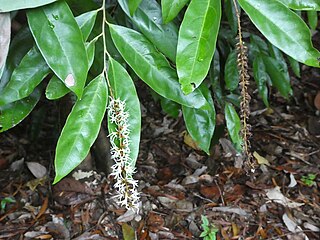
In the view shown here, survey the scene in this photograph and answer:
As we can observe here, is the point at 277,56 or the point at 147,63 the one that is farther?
the point at 277,56

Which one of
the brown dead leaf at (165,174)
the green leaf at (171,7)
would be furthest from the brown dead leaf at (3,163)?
the green leaf at (171,7)

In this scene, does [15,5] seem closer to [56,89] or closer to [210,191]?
[56,89]

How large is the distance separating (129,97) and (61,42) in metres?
0.16

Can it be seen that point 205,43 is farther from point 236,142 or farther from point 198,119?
point 236,142

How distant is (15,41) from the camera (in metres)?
1.06

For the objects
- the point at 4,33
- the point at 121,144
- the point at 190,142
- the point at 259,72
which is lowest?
the point at 190,142

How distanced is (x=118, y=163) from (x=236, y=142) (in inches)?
18.2

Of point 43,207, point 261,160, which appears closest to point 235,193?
point 261,160

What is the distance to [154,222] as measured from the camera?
1581 millimetres

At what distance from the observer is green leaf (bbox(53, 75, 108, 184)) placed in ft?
2.78

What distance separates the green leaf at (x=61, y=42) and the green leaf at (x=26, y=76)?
76 mm

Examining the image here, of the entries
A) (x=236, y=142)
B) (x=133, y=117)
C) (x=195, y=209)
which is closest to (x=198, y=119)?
(x=236, y=142)

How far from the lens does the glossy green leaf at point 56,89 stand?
0.89 metres

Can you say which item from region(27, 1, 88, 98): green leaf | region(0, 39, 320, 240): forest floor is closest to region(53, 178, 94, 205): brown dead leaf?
region(0, 39, 320, 240): forest floor
